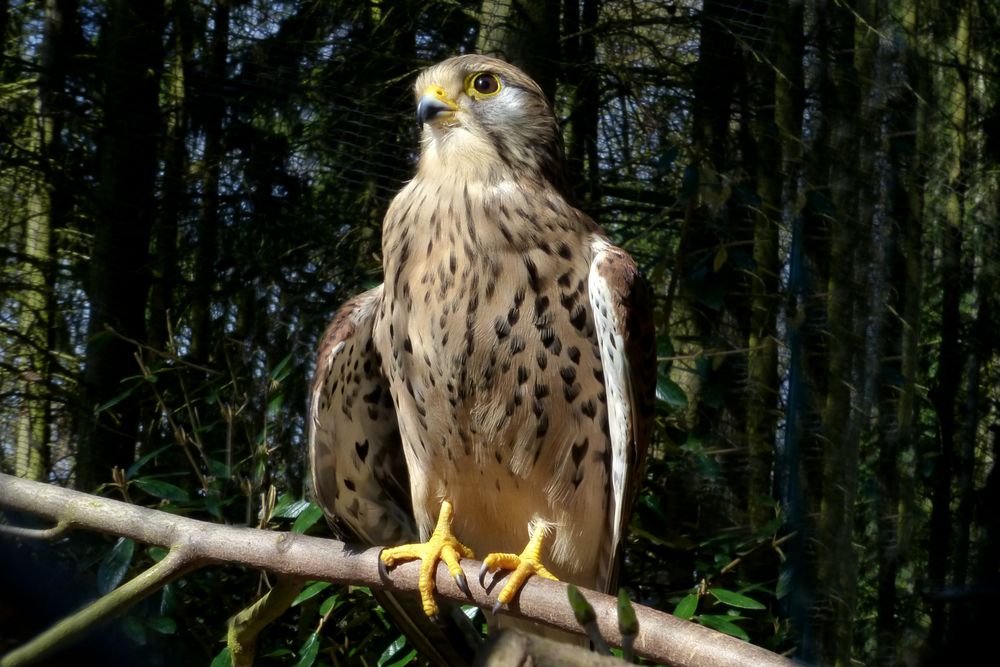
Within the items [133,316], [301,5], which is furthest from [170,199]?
[301,5]

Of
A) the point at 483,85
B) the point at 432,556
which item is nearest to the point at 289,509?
the point at 432,556

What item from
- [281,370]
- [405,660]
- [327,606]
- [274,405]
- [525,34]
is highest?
[525,34]

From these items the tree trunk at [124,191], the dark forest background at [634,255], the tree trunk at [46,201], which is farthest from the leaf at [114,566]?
the tree trunk at [46,201]

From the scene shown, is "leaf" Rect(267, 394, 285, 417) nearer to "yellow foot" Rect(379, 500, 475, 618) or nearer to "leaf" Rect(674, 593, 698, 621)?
"yellow foot" Rect(379, 500, 475, 618)

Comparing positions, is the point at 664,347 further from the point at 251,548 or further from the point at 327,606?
the point at 251,548

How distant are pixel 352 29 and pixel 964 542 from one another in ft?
9.02

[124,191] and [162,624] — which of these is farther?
[124,191]

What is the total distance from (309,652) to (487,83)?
1.79m

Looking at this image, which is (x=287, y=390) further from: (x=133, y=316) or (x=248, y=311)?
(x=133, y=316)

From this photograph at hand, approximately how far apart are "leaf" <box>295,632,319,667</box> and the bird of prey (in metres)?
0.71

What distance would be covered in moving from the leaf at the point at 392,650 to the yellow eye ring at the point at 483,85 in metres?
1.73

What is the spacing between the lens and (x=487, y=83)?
2.92 metres

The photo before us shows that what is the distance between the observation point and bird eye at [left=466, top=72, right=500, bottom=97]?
9.56ft

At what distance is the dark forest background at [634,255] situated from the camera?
3.13 metres
